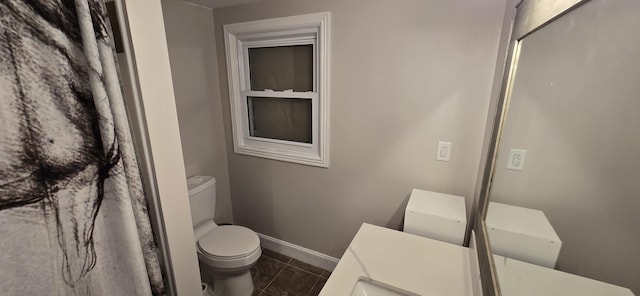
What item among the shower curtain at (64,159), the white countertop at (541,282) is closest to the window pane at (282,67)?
the shower curtain at (64,159)

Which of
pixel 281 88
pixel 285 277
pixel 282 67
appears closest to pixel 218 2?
pixel 282 67

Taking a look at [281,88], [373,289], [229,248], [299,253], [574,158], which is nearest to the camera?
[574,158]

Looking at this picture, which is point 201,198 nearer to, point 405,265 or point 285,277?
point 285,277

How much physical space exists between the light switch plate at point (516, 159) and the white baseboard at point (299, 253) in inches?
62.7

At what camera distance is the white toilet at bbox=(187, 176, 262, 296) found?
1614 mm

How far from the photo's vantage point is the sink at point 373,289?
991 mm

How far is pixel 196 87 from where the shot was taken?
1940 millimetres

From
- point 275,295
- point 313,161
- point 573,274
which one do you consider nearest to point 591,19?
point 573,274

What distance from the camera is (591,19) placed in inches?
18.0

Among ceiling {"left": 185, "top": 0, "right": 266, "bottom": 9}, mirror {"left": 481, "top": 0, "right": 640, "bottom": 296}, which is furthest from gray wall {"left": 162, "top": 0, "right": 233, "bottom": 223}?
mirror {"left": 481, "top": 0, "right": 640, "bottom": 296}

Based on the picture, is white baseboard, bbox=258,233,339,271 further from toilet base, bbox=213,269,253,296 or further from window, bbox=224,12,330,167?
window, bbox=224,12,330,167

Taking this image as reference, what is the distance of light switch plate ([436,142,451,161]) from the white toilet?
1.33 metres

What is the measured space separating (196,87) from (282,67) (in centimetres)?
69

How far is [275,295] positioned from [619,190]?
199 centimetres
